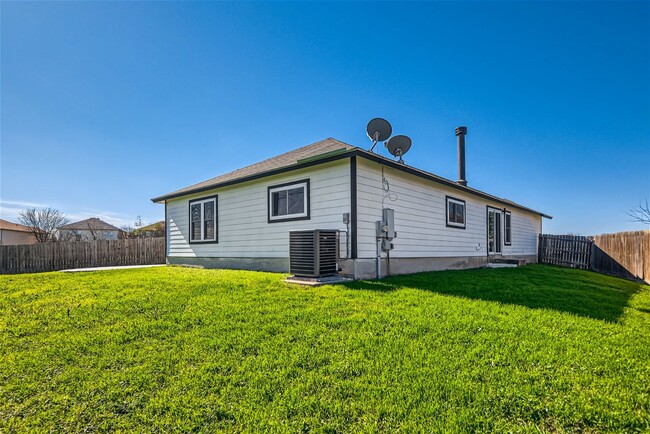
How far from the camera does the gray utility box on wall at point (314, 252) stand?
662cm

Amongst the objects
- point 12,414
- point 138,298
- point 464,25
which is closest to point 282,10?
point 464,25

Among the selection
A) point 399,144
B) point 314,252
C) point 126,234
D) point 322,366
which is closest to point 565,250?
point 399,144

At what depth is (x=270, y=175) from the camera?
29.4 feet

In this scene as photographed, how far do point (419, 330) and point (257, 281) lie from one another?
398cm

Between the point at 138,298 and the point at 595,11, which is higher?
the point at 595,11

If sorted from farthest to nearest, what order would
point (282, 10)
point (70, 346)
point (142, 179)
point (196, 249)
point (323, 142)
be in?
1. point (142, 179)
2. point (196, 249)
3. point (323, 142)
4. point (282, 10)
5. point (70, 346)

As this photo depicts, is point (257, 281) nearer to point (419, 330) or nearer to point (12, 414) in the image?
point (419, 330)

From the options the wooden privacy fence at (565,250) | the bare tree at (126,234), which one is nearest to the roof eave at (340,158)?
the wooden privacy fence at (565,250)

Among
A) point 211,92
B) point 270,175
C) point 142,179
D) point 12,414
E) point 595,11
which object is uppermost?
point 595,11

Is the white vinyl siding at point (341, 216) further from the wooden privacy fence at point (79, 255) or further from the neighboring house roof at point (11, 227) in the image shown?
the neighboring house roof at point (11, 227)

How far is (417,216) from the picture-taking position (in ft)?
30.1

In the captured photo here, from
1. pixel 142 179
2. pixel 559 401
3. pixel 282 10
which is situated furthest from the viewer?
pixel 142 179

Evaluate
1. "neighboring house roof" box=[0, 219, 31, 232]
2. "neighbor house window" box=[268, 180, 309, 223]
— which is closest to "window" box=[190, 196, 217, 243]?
"neighbor house window" box=[268, 180, 309, 223]

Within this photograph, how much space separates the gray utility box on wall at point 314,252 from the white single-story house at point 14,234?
3326cm
